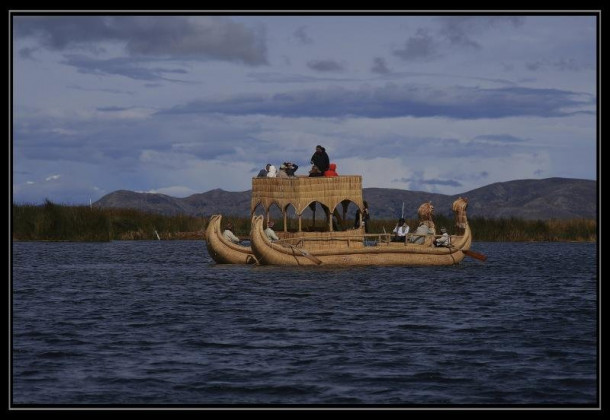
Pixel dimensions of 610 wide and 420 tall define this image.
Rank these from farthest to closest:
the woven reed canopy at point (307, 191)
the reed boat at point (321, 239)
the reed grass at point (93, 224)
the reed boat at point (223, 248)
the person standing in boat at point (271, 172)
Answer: the reed grass at point (93, 224) → the reed boat at point (223, 248) → the person standing in boat at point (271, 172) → the reed boat at point (321, 239) → the woven reed canopy at point (307, 191)

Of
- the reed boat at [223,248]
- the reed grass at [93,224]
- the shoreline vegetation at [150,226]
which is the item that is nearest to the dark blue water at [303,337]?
the reed boat at [223,248]

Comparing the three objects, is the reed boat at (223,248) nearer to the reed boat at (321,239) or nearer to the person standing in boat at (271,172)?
the reed boat at (321,239)

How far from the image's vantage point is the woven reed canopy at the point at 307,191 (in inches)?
1374

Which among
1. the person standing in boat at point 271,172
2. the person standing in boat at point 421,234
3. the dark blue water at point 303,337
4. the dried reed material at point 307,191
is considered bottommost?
the dark blue water at point 303,337

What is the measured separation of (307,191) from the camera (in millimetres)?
35031

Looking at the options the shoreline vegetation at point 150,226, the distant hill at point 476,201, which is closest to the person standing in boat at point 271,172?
the shoreline vegetation at point 150,226

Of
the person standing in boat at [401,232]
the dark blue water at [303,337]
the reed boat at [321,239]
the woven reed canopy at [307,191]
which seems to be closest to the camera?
the dark blue water at [303,337]

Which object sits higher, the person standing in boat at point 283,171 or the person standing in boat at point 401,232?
the person standing in boat at point 283,171

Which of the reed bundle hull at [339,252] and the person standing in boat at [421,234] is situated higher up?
the person standing in boat at [421,234]

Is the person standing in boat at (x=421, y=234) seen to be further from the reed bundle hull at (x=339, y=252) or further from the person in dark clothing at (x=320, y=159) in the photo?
the person in dark clothing at (x=320, y=159)

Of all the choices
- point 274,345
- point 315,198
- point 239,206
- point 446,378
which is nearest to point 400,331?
point 274,345

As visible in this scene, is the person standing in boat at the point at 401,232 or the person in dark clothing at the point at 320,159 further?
the person standing in boat at the point at 401,232

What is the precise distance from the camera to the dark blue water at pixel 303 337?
1602 cm

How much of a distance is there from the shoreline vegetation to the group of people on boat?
19.5m
